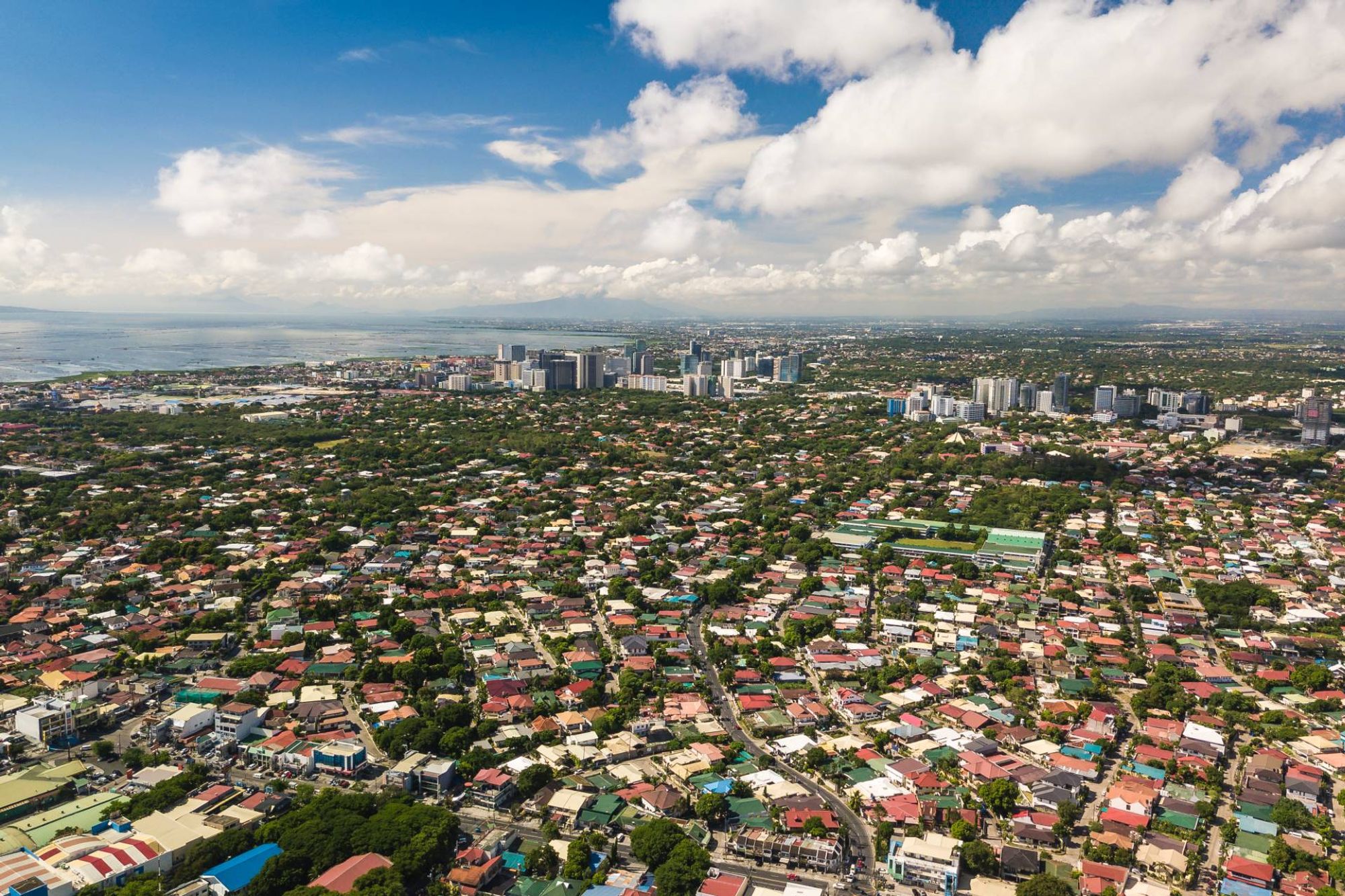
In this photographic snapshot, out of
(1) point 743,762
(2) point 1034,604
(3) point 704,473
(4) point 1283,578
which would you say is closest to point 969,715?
(1) point 743,762

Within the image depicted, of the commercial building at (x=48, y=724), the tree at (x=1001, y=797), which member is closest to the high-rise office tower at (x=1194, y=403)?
the tree at (x=1001, y=797)

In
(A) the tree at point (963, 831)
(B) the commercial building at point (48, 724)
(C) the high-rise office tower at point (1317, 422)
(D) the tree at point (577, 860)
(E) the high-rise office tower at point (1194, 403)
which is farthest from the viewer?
(E) the high-rise office tower at point (1194, 403)

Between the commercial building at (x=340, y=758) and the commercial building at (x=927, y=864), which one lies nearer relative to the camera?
the commercial building at (x=927, y=864)

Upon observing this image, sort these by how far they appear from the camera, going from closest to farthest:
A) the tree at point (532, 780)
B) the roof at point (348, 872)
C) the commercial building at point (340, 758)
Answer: the roof at point (348, 872) < the tree at point (532, 780) < the commercial building at point (340, 758)

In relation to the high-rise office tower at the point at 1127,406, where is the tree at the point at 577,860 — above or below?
below

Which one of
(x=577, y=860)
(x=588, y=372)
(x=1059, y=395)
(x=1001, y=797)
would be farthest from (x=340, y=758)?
(x=588, y=372)

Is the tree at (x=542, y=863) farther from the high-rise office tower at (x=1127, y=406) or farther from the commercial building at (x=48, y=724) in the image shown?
the high-rise office tower at (x=1127, y=406)

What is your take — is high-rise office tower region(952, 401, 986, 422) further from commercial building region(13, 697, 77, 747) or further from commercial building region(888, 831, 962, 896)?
commercial building region(13, 697, 77, 747)
